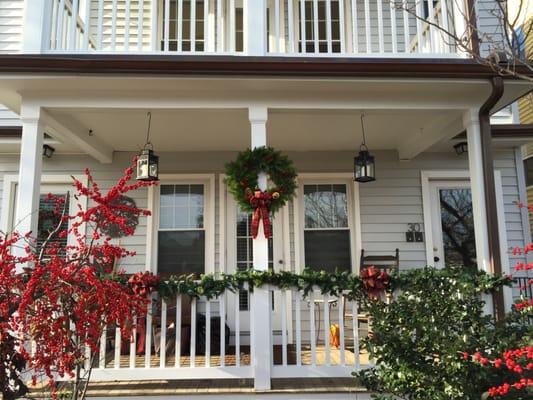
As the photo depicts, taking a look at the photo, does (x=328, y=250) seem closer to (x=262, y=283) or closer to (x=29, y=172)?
(x=262, y=283)

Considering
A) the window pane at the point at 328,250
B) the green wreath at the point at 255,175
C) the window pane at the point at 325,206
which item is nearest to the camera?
the green wreath at the point at 255,175

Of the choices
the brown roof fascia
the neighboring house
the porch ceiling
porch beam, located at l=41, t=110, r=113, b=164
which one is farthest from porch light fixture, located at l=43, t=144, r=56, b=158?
the brown roof fascia

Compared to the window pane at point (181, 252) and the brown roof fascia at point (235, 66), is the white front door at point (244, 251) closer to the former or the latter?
the window pane at point (181, 252)

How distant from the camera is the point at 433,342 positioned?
2781 mm

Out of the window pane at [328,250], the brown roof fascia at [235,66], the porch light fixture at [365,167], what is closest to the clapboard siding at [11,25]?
the brown roof fascia at [235,66]

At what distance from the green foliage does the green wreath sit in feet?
4.06

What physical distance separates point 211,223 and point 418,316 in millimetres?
3209

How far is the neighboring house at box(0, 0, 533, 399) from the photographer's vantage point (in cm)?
361

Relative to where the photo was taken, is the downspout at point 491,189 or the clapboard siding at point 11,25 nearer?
the downspout at point 491,189

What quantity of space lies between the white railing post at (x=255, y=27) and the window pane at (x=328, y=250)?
8.79 feet

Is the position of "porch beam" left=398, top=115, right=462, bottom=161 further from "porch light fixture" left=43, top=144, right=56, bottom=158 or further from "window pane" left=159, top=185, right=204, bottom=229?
"porch light fixture" left=43, top=144, right=56, bottom=158

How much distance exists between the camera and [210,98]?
389 cm

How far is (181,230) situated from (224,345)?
2.32 metres

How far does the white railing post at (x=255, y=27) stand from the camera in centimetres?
386
